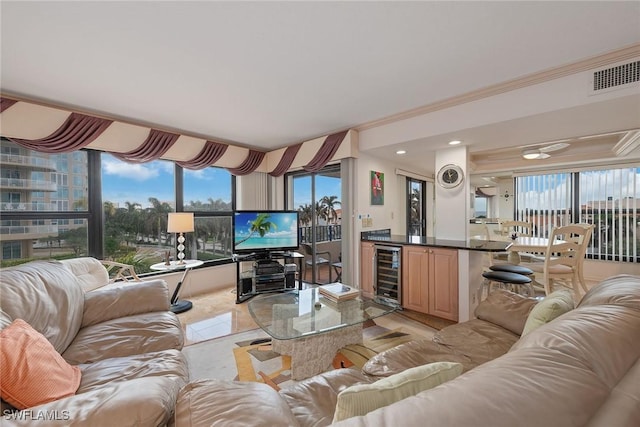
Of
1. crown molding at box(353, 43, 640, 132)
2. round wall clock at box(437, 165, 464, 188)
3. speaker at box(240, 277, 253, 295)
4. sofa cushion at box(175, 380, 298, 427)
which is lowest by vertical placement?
speaker at box(240, 277, 253, 295)

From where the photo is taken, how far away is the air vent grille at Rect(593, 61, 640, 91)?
192cm

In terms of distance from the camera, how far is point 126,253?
3576 mm

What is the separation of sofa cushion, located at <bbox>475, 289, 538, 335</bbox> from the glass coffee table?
69cm

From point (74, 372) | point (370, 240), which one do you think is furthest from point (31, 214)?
point (370, 240)

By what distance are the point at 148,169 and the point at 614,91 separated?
508 cm

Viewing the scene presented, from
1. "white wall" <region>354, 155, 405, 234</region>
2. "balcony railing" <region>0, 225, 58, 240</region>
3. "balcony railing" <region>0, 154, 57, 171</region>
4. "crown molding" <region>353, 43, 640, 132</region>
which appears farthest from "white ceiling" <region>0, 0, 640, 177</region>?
"balcony railing" <region>0, 225, 58, 240</region>

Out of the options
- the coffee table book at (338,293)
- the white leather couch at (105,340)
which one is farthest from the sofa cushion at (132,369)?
the coffee table book at (338,293)

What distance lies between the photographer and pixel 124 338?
1.69 m

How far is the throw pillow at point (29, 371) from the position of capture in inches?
37.2

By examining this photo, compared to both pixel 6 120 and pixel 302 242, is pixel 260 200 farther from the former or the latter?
pixel 6 120

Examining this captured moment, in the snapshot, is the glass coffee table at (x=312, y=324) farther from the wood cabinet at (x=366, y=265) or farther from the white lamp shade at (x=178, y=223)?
the white lamp shade at (x=178, y=223)

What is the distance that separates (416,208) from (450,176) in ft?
6.61

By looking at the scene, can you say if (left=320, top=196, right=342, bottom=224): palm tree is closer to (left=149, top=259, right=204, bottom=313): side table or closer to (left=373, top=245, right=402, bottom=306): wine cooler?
(left=373, top=245, right=402, bottom=306): wine cooler

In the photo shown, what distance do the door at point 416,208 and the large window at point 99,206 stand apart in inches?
137
